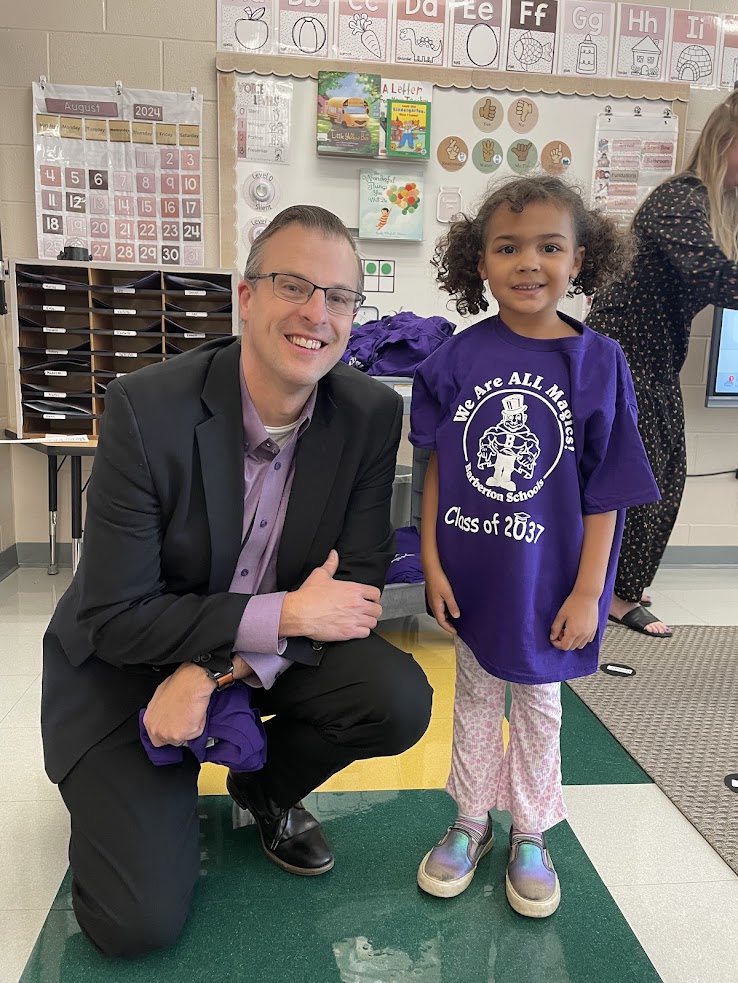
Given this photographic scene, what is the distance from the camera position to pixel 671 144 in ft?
10.0

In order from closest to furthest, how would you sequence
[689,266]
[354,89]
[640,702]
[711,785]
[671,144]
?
[711,785], [640,702], [689,266], [354,89], [671,144]

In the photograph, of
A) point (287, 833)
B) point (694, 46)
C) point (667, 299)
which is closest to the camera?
point (287, 833)

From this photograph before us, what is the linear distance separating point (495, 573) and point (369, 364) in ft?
3.82

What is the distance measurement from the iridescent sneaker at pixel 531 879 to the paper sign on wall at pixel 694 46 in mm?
3057

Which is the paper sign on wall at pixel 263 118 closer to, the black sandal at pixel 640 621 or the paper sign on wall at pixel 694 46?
the paper sign on wall at pixel 694 46

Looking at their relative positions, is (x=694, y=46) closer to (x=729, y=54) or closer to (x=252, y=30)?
(x=729, y=54)

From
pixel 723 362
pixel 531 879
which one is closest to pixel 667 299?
pixel 723 362

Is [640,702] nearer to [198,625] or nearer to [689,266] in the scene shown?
[689,266]

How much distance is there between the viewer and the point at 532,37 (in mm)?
2906

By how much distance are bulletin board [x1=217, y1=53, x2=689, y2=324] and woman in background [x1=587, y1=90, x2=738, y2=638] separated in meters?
0.68

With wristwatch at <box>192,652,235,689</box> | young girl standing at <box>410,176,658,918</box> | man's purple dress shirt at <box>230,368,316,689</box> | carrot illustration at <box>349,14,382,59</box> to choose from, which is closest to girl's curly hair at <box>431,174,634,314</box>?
young girl standing at <box>410,176,658,918</box>

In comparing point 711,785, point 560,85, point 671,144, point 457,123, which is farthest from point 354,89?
point 711,785

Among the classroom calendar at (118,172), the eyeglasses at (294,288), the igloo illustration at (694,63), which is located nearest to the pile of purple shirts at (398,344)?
the eyeglasses at (294,288)

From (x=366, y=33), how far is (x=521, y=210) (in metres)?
2.17
